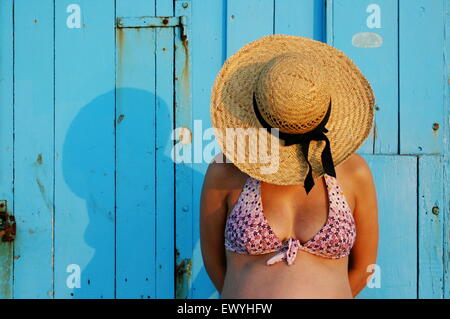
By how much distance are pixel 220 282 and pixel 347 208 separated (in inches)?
23.9

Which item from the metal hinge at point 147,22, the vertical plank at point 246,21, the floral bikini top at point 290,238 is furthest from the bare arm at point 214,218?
the metal hinge at point 147,22

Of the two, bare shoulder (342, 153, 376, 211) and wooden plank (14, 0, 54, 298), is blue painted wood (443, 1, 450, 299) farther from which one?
wooden plank (14, 0, 54, 298)

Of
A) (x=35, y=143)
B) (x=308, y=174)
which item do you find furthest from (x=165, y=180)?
(x=308, y=174)

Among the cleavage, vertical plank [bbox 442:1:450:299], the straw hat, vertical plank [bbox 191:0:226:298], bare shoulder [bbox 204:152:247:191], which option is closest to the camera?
the straw hat

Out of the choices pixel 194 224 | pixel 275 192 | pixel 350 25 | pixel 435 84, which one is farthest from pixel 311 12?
pixel 194 224

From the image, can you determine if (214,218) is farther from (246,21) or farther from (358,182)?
(246,21)

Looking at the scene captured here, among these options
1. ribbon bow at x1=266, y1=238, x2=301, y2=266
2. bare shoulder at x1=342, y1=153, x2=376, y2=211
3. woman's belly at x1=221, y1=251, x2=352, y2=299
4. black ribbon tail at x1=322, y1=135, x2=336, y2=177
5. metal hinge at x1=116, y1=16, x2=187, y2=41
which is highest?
metal hinge at x1=116, y1=16, x2=187, y2=41

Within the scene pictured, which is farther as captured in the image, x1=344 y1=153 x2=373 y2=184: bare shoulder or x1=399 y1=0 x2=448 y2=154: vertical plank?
x1=399 y1=0 x2=448 y2=154: vertical plank

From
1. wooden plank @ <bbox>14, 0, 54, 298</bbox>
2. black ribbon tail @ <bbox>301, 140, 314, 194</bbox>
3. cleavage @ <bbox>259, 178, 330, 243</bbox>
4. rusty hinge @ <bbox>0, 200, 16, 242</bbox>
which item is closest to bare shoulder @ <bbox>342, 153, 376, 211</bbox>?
cleavage @ <bbox>259, 178, 330, 243</bbox>

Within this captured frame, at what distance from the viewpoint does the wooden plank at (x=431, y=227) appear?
6.93 feet

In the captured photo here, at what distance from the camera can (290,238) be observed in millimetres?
1559

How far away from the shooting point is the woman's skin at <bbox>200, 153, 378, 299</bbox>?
155cm

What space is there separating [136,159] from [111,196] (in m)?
0.22

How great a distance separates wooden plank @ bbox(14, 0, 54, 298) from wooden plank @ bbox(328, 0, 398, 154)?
1386 millimetres
